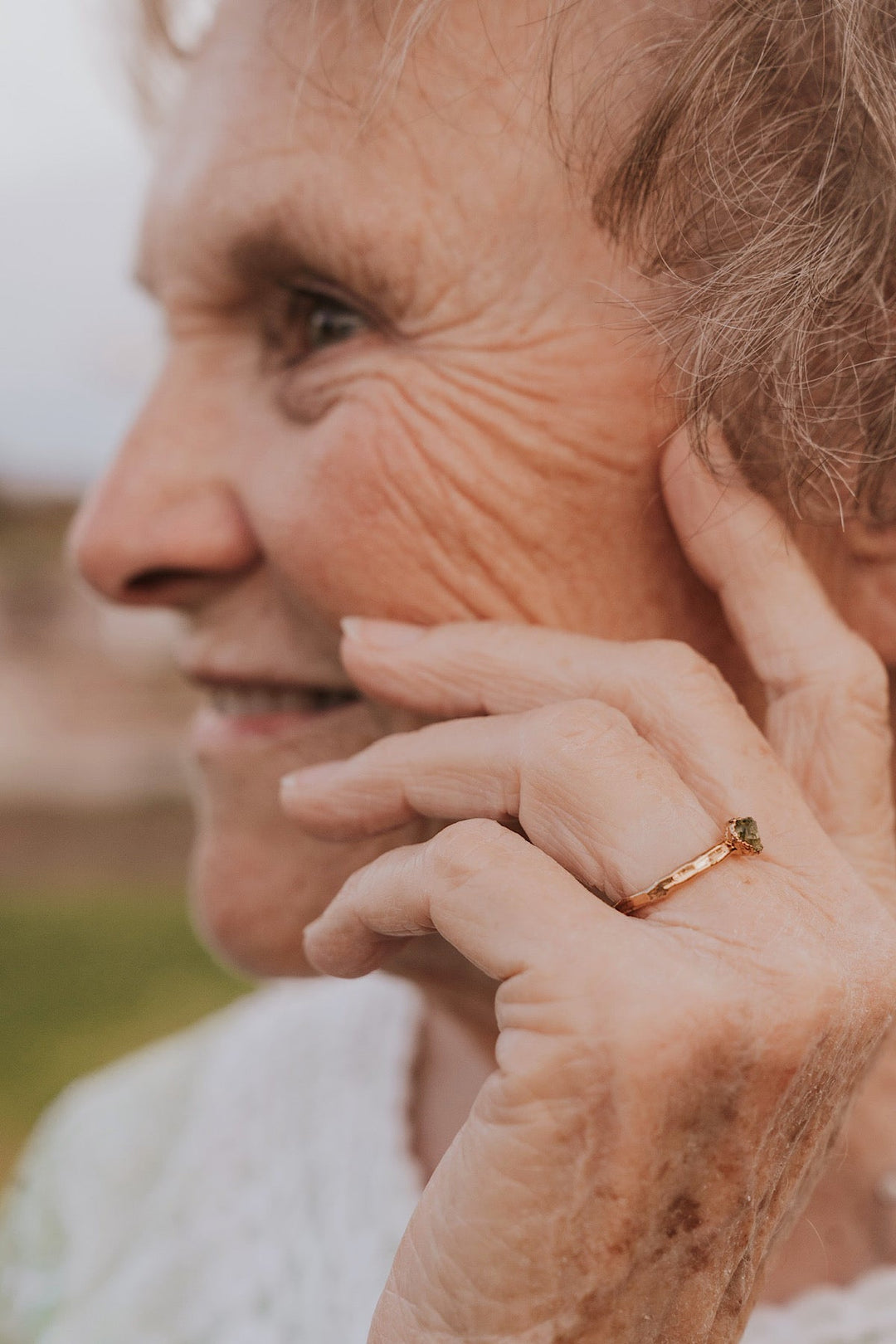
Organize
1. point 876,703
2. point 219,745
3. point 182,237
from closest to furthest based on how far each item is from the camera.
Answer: point 876,703, point 182,237, point 219,745

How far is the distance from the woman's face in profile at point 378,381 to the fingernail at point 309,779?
0.14m

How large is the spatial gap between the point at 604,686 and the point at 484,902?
0.30 m

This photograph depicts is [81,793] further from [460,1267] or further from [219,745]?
[460,1267]

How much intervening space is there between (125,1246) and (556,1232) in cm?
134

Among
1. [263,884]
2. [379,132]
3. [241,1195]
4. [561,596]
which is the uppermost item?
[379,132]

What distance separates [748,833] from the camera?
1.04m

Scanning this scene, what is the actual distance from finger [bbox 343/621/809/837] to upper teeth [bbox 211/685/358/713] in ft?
0.78

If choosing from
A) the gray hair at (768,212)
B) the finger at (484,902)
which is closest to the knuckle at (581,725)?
the finger at (484,902)

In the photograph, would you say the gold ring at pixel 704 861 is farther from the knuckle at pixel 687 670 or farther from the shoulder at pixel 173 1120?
the shoulder at pixel 173 1120

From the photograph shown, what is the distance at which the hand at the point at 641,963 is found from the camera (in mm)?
938

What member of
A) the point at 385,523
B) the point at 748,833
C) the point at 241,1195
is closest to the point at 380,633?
the point at 385,523

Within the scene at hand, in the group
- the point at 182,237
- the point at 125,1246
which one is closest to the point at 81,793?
the point at 125,1246

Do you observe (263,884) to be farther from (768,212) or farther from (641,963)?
(768,212)

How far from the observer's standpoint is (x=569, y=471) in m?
1.30
